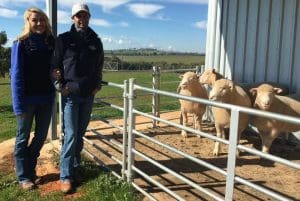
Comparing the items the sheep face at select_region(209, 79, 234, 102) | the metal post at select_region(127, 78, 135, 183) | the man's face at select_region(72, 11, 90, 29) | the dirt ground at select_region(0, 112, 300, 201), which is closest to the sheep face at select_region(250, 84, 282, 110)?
the sheep face at select_region(209, 79, 234, 102)

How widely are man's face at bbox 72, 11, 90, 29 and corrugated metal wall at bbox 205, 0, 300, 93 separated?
431 centimetres

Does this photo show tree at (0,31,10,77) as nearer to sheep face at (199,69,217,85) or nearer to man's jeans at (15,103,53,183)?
sheep face at (199,69,217,85)

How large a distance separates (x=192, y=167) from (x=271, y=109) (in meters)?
1.62

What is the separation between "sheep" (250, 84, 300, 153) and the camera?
22.8ft

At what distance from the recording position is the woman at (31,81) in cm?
581

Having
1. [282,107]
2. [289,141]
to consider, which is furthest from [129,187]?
[289,141]

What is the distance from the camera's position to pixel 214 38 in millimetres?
10164

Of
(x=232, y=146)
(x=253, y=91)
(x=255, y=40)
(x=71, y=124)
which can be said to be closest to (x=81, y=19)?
(x=71, y=124)

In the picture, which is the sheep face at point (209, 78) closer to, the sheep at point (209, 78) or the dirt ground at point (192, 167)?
the sheep at point (209, 78)

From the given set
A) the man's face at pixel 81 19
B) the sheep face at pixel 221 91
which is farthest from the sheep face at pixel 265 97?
→ the man's face at pixel 81 19

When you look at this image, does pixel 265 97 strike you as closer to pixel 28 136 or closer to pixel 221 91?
pixel 221 91

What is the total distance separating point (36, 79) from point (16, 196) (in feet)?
5.09

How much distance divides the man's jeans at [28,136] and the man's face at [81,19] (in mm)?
1193

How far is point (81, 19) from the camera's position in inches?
225
